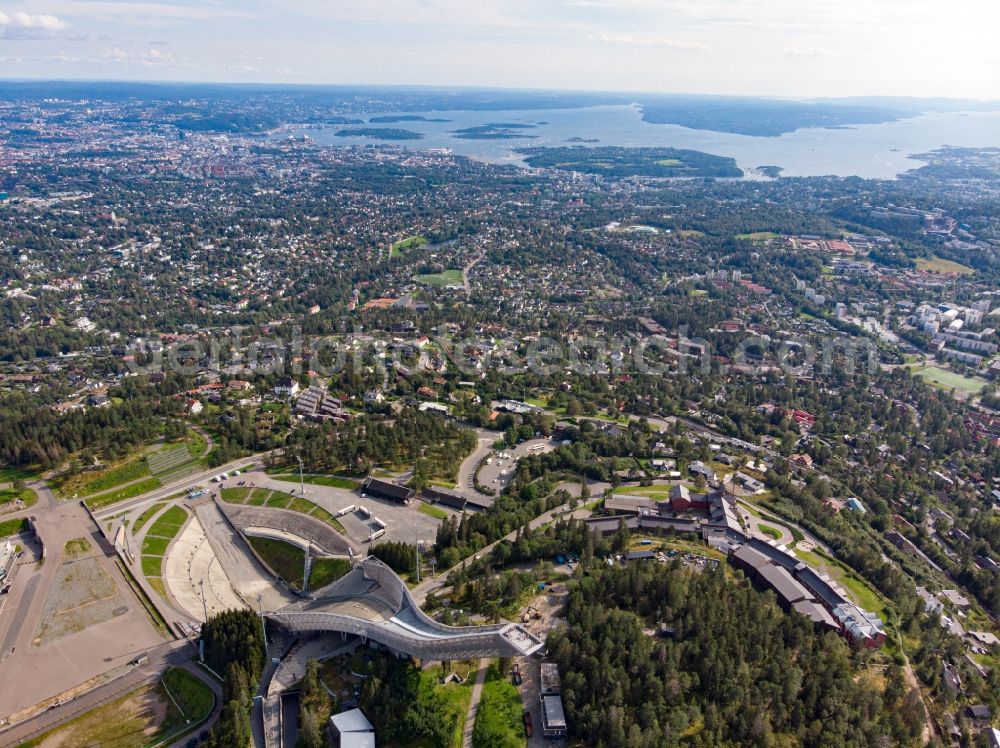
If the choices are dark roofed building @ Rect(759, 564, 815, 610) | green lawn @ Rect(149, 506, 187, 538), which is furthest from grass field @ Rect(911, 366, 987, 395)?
green lawn @ Rect(149, 506, 187, 538)

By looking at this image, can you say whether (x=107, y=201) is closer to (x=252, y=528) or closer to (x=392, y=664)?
(x=252, y=528)

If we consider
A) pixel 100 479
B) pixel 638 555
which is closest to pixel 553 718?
pixel 638 555

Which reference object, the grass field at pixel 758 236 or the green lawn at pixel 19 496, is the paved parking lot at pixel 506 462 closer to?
the green lawn at pixel 19 496

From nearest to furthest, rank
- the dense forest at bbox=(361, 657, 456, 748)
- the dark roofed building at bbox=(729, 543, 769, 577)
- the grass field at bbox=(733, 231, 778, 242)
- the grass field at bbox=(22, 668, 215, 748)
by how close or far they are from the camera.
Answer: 1. the dense forest at bbox=(361, 657, 456, 748)
2. the grass field at bbox=(22, 668, 215, 748)
3. the dark roofed building at bbox=(729, 543, 769, 577)
4. the grass field at bbox=(733, 231, 778, 242)

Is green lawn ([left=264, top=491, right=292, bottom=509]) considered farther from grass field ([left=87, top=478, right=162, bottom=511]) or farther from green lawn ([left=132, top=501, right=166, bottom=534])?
grass field ([left=87, top=478, right=162, bottom=511])

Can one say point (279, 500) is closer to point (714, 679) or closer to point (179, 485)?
point (179, 485)

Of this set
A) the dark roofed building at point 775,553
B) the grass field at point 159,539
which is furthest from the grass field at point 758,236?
the grass field at point 159,539
